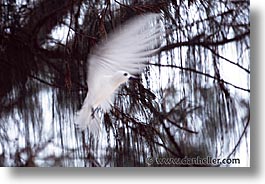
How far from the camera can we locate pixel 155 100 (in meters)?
1.66

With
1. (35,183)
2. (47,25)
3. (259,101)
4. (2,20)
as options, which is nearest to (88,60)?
(47,25)

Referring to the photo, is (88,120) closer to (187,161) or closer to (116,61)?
(116,61)

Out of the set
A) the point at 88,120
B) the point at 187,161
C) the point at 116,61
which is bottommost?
the point at 187,161

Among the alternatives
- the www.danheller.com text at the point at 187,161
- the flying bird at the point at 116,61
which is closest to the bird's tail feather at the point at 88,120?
the flying bird at the point at 116,61

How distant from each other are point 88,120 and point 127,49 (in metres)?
0.23

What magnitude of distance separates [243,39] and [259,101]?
18cm

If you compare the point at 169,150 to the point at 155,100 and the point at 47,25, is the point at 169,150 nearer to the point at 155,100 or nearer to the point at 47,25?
the point at 155,100

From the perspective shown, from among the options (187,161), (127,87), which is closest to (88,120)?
(127,87)

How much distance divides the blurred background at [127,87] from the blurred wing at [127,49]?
0.07ft

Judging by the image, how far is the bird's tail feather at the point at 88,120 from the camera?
1.66 metres

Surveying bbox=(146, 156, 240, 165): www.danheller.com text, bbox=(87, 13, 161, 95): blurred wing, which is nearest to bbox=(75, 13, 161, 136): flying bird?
bbox=(87, 13, 161, 95): blurred wing

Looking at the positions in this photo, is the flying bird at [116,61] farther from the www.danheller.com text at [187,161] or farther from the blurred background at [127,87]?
the www.danheller.com text at [187,161]

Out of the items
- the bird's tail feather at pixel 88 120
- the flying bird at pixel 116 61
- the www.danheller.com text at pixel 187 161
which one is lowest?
the www.danheller.com text at pixel 187 161

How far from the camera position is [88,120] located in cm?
167
